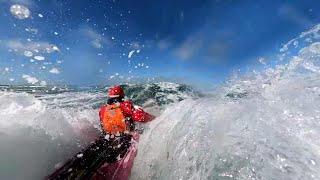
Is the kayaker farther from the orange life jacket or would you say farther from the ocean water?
the ocean water

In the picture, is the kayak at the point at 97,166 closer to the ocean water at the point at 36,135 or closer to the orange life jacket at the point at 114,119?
the ocean water at the point at 36,135

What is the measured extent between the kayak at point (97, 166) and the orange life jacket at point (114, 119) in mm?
1270

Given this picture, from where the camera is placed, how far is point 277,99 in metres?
7.96

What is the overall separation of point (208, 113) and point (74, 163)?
3067mm

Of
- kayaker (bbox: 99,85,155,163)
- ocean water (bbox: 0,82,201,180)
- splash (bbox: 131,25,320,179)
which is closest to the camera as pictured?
splash (bbox: 131,25,320,179)

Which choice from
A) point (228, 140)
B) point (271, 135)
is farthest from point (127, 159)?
point (271, 135)

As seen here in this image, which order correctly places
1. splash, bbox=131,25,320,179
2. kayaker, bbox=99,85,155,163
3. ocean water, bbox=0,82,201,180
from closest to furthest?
splash, bbox=131,25,320,179, ocean water, bbox=0,82,201,180, kayaker, bbox=99,85,155,163

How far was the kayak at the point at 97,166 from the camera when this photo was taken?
21.8 feet

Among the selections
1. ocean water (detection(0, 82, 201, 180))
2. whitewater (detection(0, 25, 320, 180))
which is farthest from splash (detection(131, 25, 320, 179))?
ocean water (detection(0, 82, 201, 180))

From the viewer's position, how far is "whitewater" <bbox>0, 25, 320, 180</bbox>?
5391 mm

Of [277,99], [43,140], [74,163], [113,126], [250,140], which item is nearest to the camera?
[250,140]

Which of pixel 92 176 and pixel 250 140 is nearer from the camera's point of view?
pixel 250 140

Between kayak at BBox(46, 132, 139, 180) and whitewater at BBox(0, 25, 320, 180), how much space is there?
30 cm

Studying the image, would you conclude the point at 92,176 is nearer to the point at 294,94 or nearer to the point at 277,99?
the point at 277,99
